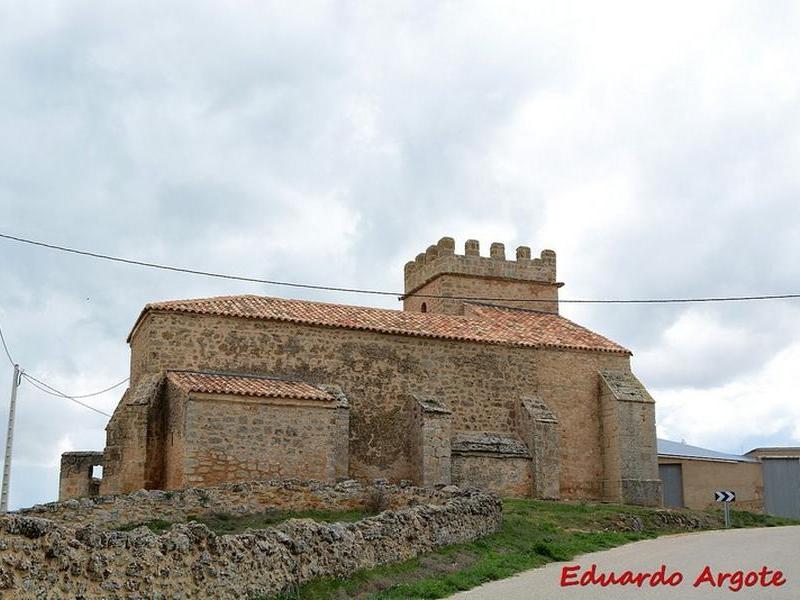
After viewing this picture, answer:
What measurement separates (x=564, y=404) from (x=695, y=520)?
18.8 feet

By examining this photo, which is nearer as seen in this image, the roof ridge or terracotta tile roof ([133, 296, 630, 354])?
the roof ridge

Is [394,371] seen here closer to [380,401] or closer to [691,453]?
[380,401]

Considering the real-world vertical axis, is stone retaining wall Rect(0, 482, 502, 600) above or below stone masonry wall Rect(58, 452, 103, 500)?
below

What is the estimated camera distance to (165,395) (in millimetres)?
20141

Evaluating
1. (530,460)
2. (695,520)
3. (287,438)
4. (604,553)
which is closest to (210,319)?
(287,438)

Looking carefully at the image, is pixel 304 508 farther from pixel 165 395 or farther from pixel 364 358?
pixel 364 358

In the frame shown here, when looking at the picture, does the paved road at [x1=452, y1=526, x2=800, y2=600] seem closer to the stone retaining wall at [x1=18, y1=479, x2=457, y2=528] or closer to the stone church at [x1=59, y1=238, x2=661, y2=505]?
the stone retaining wall at [x1=18, y1=479, x2=457, y2=528]

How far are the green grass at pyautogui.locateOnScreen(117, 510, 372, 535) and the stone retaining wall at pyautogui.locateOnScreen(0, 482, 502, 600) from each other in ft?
10.3

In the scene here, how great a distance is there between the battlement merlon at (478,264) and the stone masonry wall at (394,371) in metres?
4.87

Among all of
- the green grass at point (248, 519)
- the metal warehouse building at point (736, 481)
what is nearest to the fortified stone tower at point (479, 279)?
the metal warehouse building at point (736, 481)

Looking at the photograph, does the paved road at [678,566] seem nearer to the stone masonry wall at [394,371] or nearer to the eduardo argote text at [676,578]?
the eduardo argote text at [676,578]

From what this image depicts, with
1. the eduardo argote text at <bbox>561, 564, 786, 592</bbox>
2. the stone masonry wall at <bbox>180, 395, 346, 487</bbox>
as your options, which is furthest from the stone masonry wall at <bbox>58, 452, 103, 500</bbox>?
the eduardo argote text at <bbox>561, 564, 786, 592</bbox>

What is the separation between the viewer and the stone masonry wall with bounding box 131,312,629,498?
21078 mm

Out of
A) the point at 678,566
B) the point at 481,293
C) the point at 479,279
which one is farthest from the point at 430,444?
the point at 678,566
